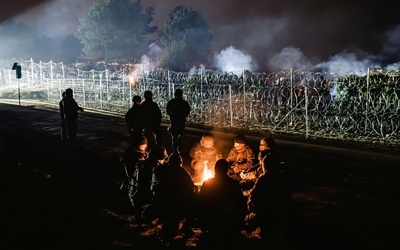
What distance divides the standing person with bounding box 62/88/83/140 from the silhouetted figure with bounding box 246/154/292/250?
32.9ft

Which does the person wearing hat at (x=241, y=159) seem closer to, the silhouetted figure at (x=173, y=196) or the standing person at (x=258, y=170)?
the standing person at (x=258, y=170)

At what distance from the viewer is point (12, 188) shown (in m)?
8.34

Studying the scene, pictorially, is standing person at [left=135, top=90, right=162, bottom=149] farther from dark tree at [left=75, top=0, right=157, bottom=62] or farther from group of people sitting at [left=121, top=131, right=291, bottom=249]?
dark tree at [left=75, top=0, right=157, bottom=62]

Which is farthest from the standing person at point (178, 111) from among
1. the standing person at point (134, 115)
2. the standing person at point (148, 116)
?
the standing person at point (134, 115)

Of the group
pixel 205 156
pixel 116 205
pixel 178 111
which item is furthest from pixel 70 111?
pixel 205 156

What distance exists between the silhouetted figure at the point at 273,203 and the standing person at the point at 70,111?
10.0m

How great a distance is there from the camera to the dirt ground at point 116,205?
591 centimetres

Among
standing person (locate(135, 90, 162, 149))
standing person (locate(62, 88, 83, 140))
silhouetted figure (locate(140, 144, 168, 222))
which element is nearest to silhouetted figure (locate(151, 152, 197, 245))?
silhouetted figure (locate(140, 144, 168, 222))

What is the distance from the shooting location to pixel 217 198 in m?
5.45

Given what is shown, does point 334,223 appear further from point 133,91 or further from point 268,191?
point 133,91

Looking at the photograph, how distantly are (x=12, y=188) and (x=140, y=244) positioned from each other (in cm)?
390

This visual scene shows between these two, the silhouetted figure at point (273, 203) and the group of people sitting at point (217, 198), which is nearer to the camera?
the silhouetted figure at point (273, 203)

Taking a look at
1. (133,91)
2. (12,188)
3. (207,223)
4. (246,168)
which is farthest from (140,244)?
(133,91)

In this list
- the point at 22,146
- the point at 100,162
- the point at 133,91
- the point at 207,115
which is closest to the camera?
the point at 100,162
